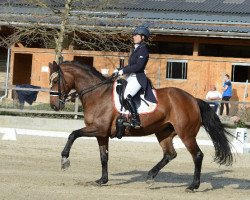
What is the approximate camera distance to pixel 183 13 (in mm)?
31062

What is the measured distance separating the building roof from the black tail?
1480cm

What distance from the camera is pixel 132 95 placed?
11633mm

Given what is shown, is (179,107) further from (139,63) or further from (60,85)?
(60,85)

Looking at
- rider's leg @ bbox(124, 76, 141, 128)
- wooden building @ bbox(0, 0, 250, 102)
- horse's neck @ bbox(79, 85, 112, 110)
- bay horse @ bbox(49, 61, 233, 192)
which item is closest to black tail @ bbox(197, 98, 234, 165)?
bay horse @ bbox(49, 61, 233, 192)

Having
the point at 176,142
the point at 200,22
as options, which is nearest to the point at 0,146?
the point at 176,142

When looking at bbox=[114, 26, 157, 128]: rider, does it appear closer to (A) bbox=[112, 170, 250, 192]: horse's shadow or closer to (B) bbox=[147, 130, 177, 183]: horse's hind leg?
(B) bbox=[147, 130, 177, 183]: horse's hind leg

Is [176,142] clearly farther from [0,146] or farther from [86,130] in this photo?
[86,130]

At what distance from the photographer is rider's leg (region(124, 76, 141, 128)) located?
456 inches

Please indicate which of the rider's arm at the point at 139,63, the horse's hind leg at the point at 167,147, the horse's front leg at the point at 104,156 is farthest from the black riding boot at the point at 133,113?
the horse's hind leg at the point at 167,147

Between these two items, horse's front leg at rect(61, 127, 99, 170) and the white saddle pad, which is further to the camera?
the white saddle pad

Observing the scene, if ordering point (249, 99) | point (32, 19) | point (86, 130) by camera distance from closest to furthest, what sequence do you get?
point (86, 130) < point (249, 99) < point (32, 19)

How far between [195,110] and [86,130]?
1.80 meters

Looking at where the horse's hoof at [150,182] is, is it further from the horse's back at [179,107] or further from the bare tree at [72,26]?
the bare tree at [72,26]

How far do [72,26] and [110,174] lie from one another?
13.7 meters
